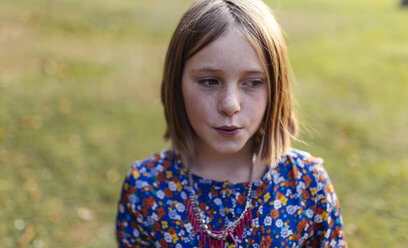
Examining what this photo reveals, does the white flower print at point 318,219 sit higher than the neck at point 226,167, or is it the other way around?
the neck at point 226,167

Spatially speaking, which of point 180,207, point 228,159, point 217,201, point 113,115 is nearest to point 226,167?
point 228,159

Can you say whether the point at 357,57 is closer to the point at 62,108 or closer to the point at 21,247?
the point at 62,108

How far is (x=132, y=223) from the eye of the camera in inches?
79.1

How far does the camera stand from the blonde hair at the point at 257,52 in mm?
1673

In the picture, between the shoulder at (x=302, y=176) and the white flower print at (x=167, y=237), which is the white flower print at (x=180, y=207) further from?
the shoulder at (x=302, y=176)

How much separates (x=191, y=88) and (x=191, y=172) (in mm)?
407

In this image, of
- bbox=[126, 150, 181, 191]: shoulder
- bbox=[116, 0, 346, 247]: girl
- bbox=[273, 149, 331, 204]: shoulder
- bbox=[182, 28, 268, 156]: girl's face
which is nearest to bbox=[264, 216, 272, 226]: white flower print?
bbox=[116, 0, 346, 247]: girl

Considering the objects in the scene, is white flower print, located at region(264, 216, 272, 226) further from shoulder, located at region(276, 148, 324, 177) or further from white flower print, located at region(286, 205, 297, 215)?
shoulder, located at region(276, 148, 324, 177)

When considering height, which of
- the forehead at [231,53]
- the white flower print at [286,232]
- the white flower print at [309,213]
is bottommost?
the white flower print at [286,232]

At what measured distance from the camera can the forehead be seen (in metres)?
1.63

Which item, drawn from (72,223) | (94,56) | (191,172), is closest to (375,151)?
(72,223)

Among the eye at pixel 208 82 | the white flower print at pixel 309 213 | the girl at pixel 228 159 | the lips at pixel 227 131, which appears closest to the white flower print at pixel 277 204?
the girl at pixel 228 159

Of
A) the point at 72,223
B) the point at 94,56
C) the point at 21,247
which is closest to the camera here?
the point at 21,247

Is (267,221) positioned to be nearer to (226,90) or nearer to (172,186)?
(172,186)
